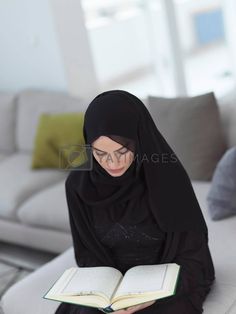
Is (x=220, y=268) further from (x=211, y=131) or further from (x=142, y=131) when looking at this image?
Answer: (x=211, y=131)

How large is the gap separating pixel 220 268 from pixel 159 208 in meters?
0.40

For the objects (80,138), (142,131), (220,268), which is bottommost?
(220,268)

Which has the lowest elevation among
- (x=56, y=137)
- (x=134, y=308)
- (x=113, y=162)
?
(x=134, y=308)

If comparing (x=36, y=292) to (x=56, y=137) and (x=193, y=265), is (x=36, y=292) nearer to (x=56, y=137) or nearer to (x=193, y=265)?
(x=193, y=265)

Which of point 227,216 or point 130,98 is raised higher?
point 130,98

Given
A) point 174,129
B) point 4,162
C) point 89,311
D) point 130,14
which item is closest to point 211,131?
point 174,129

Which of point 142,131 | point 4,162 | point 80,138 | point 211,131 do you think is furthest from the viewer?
point 4,162

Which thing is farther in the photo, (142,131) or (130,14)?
(130,14)

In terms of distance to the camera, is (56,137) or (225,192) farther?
(56,137)

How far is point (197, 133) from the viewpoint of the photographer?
A: 94.3 inches

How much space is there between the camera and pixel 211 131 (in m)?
2.38

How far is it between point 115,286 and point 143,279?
9cm

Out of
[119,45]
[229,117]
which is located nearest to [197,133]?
[229,117]

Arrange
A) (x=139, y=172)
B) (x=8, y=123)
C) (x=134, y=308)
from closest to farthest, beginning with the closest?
(x=134, y=308)
(x=139, y=172)
(x=8, y=123)
